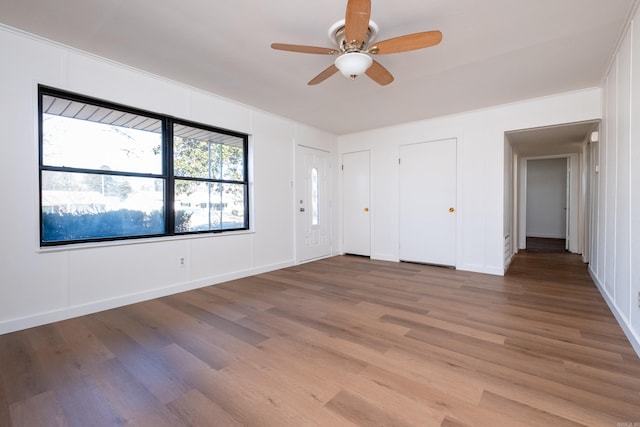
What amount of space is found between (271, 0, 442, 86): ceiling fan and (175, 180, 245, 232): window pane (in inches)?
89.8

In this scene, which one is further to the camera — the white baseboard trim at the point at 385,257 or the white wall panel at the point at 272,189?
the white baseboard trim at the point at 385,257

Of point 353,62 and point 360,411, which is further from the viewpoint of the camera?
point 353,62

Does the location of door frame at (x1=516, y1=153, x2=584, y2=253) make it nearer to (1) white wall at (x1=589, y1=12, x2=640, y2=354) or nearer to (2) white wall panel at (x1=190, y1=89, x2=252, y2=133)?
(1) white wall at (x1=589, y1=12, x2=640, y2=354)

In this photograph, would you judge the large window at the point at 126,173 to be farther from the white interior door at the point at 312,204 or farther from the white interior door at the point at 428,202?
the white interior door at the point at 428,202

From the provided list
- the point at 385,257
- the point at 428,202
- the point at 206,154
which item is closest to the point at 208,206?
the point at 206,154

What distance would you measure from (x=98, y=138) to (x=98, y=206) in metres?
0.72

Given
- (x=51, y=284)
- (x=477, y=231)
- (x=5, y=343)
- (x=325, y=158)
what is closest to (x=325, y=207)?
(x=325, y=158)

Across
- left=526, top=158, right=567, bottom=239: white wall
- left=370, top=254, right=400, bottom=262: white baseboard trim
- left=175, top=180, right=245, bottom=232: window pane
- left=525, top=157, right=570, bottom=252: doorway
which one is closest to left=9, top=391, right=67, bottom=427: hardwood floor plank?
left=175, top=180, right=245, bottom=232: window pane

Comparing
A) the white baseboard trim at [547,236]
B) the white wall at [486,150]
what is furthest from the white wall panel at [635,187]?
the white baseboard trim at [547,236]

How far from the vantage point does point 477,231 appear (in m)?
4.53

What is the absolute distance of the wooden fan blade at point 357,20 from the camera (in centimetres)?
173

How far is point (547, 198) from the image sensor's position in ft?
28.6

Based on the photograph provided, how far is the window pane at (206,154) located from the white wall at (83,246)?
0.20 metres

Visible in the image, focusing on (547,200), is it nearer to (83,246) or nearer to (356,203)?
(356,203)
